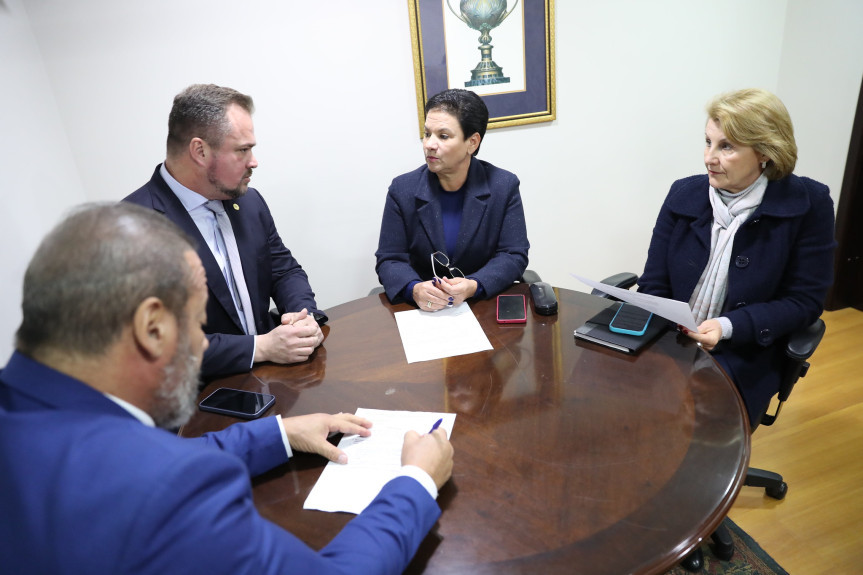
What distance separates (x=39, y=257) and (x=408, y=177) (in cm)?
164

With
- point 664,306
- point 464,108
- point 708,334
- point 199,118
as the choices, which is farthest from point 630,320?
point 199,118

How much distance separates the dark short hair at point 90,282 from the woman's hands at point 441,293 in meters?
1.11

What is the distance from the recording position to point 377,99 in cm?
267

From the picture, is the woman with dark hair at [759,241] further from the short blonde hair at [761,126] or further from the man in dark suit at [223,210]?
the man in dark suit at [223,210]

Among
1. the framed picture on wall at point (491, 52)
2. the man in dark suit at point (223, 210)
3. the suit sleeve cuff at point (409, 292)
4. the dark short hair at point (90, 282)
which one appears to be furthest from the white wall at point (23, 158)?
the framed picture on wall at point (491, 52)

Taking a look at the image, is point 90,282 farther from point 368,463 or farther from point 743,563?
point 743,563

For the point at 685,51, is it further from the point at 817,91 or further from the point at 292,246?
the point at 292,246

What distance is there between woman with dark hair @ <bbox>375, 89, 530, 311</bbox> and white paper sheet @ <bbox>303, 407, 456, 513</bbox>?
0.91 m

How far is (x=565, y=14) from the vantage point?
9.11 feet

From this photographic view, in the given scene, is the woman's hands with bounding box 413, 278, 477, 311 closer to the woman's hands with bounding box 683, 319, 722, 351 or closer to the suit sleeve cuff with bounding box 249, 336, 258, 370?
the suit sleeve cuff with bounding box 249, 336, 258, 370

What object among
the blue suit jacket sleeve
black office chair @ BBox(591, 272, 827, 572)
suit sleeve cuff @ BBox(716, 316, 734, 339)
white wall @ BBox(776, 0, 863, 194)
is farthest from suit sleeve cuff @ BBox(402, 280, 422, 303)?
white wall @ BBox(776, 0, 863, 194)

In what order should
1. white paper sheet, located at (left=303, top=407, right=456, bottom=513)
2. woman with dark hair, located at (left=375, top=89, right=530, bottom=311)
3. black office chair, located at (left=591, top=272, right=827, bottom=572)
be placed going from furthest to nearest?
woman with dark hair, located at (left=375, top=89, right=530, bottom=311) < black office chair, located at (left=591, top=272, right=827, bottom=572) < white paper sheet, located at (left=303, top=407, right=456, bottom=513)

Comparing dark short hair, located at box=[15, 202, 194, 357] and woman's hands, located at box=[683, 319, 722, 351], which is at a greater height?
dark short hair, located at box=[15, 202, 194, 357]

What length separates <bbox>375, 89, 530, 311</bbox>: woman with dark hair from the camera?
2.12 meters
